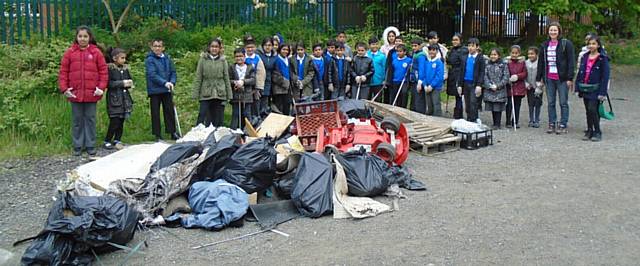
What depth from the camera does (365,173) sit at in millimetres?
8648

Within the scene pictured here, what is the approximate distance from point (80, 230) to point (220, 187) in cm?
183

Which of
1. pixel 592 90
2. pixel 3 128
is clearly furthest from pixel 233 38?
pixel 592 90

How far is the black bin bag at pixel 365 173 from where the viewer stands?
28.0ft

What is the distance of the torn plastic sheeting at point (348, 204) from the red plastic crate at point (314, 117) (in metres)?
2.01

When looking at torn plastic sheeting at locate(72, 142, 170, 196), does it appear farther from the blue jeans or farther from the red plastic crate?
the blue jeans

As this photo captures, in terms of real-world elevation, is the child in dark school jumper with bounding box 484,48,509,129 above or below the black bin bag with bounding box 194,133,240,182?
above

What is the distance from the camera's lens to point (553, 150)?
38.0 ft

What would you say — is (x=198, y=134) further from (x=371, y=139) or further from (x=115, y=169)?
(x=371, y=139)

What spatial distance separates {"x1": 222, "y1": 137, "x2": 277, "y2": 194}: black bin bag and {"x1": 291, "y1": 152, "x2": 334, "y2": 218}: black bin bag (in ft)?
1.10

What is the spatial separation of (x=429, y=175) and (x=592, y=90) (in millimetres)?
4051

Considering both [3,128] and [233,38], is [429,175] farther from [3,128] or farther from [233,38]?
[233,38]

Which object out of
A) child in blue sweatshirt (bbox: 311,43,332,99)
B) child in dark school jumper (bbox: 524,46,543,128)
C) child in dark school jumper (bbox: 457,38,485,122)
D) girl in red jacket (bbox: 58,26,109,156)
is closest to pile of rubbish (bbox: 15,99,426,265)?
girl in red jacket (bbox: 58,26,109,156)

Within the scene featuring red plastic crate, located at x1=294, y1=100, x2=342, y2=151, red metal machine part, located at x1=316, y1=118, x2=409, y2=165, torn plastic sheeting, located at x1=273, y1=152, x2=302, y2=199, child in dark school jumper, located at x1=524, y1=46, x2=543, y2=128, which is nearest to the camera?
torn plastic sheeting, located at x1=273, y1=152, x2=302, y2=199

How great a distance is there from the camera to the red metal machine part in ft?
31.7
